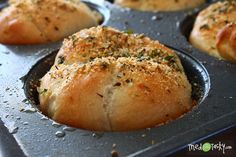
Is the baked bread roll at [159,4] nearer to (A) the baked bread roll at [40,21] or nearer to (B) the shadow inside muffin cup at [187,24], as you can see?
(B) the shadow inside muffin cup at [187,24]

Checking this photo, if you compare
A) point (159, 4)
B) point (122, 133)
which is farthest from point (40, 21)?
point (122, 133)

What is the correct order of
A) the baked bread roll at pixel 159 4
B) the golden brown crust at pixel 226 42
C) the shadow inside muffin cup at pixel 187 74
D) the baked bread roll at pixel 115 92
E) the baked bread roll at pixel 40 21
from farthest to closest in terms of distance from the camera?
the baked bread roll at pixel 159 4 < the baked bread roll at pixel 40 21 < the golden brown crust at pixel 226 42 < the shadow inside muffin cup at pixel 187 74 < the baked bread roll at pixel 115 92

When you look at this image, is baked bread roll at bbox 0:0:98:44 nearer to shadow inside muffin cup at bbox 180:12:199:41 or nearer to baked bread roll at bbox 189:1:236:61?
shadow inside muffin cup at bbox 180:12:199:41

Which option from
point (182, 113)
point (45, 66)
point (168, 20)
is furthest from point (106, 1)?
point (182, 113)

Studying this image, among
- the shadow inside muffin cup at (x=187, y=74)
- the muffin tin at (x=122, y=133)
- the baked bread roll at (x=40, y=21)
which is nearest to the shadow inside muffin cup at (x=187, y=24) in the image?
the muffin tin at (x=122, y=133)

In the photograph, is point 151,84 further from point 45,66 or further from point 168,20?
point 168,20
